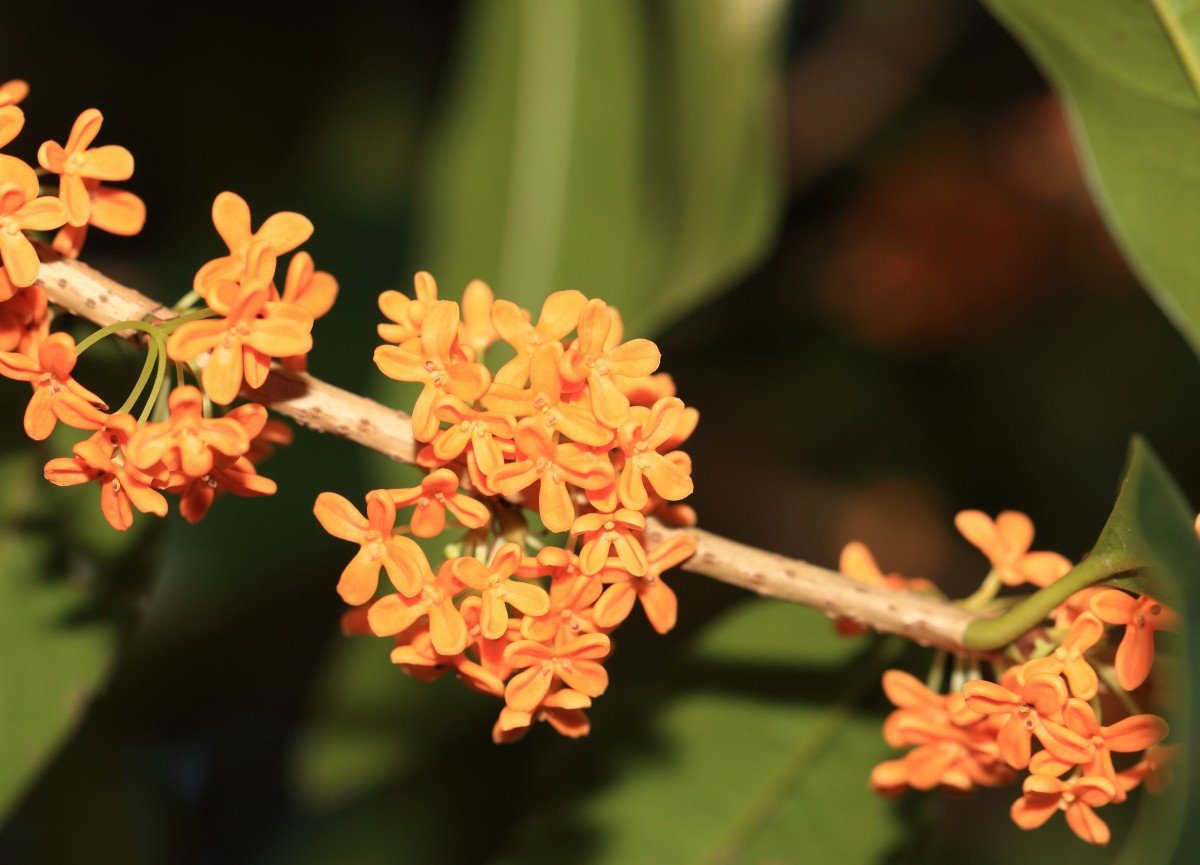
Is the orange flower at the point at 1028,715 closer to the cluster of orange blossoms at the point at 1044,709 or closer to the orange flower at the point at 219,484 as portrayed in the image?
the cluster of orange blossoms at the point at 1044,709

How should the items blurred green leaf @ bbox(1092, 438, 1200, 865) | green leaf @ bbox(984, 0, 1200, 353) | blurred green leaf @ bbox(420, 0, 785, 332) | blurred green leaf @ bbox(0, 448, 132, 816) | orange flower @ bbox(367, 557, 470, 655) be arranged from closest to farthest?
blurred green leaf @ bbox(1092, 438, 1200, 865) → orange flower @ bbox(367, 557, 470, 655) → green leaf @ bbox(984, 0, 1200, 353) → blurred green leaf @ bbox(0, 448, 132, 816) → blurred green leaf @ bbox(420, 0, 785, 332)

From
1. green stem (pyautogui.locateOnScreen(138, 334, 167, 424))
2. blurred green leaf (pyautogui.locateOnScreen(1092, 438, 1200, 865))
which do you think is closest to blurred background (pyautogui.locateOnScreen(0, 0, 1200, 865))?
green stem (pyautogui.locateOnScreen(138, 334, 167, 424))

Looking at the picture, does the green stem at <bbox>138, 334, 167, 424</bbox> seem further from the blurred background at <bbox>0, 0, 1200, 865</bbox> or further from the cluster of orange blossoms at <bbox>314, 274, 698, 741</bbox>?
the blurred background at <bbox>0, 0, 1200, 865</bbox>

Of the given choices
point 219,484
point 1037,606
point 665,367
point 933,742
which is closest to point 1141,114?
point 1037,606

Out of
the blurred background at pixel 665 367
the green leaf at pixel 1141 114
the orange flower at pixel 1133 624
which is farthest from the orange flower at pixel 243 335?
the green leaf at pixel 1141 114

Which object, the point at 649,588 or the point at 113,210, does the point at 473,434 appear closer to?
the point at 649,588
